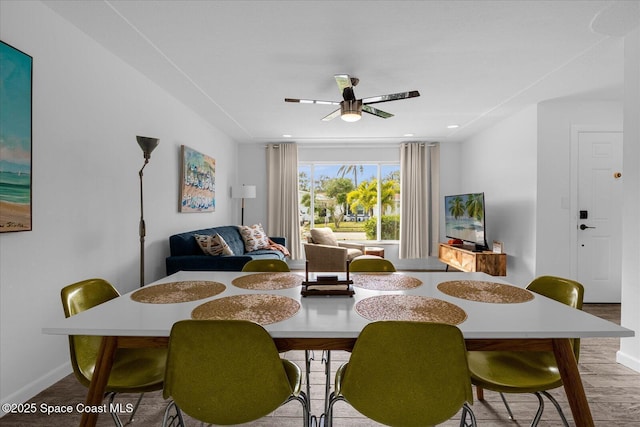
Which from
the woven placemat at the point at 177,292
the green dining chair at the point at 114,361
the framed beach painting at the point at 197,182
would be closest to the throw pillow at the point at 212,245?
the framed beach painting at the point at 197,182

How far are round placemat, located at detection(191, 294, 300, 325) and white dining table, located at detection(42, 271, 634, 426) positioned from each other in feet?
0.15

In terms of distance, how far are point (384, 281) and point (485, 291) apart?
53 centimetres

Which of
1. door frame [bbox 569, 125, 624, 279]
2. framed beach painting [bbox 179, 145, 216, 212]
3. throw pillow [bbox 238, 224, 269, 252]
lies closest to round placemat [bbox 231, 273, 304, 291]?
framed beach painting [bbox 179, 145, 216, 212]

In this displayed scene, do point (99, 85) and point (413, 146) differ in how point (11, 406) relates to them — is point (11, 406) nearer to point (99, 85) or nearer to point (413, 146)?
point (99, 85)

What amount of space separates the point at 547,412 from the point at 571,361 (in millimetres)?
1021

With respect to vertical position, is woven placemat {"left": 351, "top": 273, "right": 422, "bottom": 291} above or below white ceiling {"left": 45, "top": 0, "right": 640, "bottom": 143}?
below

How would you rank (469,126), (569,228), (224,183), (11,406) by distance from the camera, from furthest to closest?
(224,183)
(469,126)
(569,228)
(11,406)

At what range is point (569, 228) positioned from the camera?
396 cm

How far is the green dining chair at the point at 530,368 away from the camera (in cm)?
136

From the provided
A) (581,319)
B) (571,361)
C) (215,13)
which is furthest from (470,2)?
(571,361)

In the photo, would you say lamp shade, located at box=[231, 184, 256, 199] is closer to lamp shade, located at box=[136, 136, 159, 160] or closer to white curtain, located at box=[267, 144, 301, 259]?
white curtain, located at box=[267, 144, 301, 259]

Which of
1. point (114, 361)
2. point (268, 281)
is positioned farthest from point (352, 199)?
point (114, 361)

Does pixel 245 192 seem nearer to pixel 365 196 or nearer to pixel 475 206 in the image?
pixel 365 196

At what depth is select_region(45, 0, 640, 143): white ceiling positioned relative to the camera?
2.10 m
